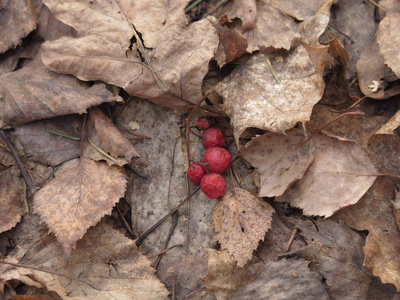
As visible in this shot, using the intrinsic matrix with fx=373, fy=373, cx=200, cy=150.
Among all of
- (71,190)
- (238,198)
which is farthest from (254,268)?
(71,190)

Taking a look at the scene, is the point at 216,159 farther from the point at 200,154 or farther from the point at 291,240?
the point at 291,240

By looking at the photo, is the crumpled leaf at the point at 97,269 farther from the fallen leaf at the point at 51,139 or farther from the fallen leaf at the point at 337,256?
the fallen leaf at the point at 337,256

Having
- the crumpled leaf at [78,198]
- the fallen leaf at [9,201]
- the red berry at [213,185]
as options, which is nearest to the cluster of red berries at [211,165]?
the red berry at [213,185]

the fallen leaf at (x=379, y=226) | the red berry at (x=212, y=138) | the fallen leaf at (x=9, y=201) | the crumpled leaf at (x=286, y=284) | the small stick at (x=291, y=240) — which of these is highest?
the red berry at (x=212, y=138)

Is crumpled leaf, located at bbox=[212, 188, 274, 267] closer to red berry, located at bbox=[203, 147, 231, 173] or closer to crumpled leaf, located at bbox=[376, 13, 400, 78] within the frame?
red berry, located at bbox=[203, 147, 231, 173]

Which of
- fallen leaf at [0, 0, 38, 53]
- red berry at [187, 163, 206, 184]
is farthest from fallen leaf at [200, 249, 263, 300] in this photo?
fallen leaf at [0, 0, 38, 53]

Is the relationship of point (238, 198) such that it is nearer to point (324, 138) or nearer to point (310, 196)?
point (310, 196)

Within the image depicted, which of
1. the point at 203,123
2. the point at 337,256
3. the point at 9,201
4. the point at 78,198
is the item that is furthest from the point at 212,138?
the point at 9,201
